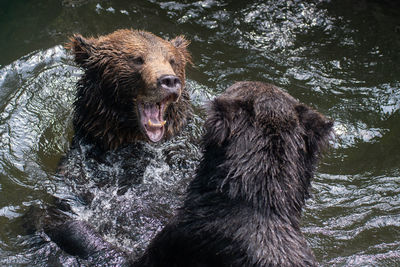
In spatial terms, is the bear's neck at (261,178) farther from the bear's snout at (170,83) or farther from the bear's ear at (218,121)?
the bear's snout at (170,83)

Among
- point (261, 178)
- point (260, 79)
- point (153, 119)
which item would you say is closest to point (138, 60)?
point (153, 119)

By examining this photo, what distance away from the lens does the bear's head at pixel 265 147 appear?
3.60m

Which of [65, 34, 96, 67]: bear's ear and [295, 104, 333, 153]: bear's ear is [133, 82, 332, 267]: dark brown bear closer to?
[295, 104, 333, 153]: bear's ear

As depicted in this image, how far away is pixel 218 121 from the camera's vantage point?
12.1 ft

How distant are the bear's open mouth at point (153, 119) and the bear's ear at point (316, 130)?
2192 mm

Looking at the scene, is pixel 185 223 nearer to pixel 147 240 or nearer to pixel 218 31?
pixel 147 240

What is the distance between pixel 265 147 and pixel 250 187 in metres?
0.33

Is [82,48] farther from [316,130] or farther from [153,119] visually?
[316,130]

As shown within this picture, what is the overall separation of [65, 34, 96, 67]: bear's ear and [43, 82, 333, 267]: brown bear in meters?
2.72

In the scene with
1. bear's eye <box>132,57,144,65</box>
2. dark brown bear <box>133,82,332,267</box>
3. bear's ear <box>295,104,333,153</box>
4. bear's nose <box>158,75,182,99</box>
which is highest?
bear's eye <box>132,57,144,65</box>

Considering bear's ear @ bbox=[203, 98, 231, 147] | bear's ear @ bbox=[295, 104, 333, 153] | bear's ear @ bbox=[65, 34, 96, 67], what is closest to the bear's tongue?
bear's ear @ bbox=[65, 34, 96, 67]

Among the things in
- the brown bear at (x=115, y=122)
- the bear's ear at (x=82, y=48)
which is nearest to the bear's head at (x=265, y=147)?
the brown bear at (x=115, y=122)

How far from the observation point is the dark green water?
5840mm

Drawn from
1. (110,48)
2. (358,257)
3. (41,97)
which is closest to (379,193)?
(358,257)
